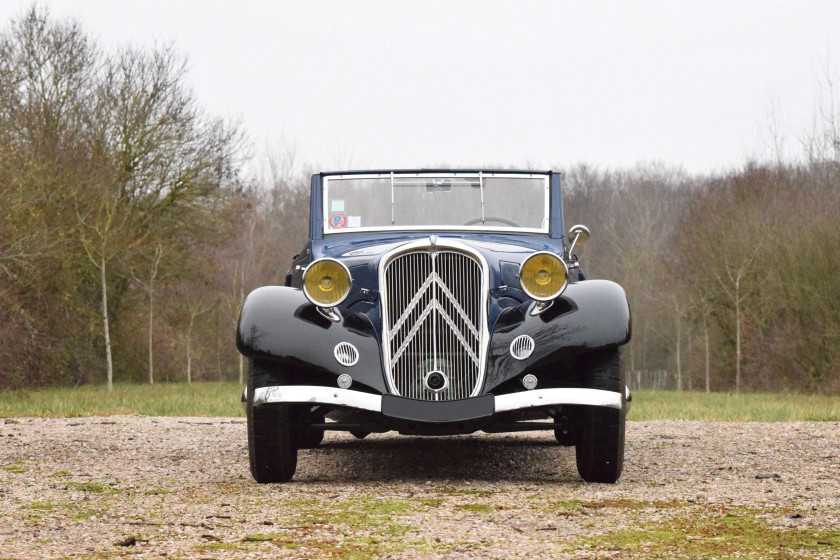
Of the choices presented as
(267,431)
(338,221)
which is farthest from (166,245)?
(267,431)

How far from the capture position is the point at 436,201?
7051 millimetres

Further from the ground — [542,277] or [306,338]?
[542,277]

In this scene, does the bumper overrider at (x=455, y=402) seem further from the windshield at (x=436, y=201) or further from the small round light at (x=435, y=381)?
the windshield at (x=436, y=201)

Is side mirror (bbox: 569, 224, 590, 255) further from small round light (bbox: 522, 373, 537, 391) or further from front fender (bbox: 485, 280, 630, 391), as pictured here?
small round light (bbox: 522, 373, 537, 391)

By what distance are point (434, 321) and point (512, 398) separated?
1.90 ft

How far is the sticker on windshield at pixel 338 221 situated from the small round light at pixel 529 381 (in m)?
2.24

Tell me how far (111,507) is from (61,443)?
3.22 m

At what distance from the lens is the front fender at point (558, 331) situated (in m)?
5.24

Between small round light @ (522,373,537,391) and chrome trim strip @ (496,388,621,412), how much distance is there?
0.14 m

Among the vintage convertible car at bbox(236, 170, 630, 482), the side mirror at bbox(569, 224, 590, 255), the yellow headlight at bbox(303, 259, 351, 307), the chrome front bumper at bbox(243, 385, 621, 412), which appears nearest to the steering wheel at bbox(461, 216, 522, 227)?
the side mirror at bbox(569, 224, 590, 255)

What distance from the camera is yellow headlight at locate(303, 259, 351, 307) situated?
5.39 meters

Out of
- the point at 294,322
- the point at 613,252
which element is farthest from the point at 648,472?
the point at 613,252

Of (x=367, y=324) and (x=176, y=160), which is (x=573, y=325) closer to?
(x=367, y=324)

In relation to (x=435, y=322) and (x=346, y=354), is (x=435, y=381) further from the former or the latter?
(x=346, y=354)
